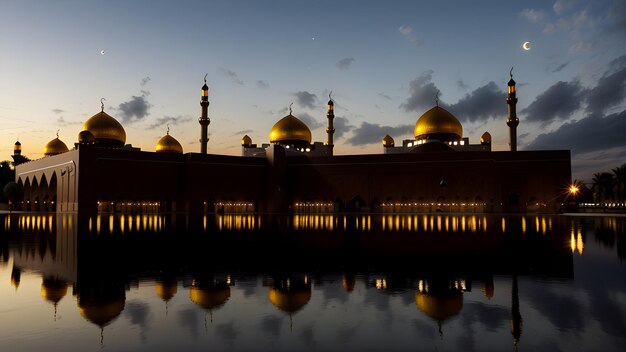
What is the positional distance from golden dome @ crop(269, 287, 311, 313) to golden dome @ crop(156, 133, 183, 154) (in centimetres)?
4937

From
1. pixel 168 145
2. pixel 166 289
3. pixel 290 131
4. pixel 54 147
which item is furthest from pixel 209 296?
pixel 54 147

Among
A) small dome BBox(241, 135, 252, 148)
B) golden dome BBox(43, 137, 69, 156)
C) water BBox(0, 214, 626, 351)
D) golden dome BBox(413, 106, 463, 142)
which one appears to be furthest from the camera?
small dome BBox(241, 135, 252, 148)

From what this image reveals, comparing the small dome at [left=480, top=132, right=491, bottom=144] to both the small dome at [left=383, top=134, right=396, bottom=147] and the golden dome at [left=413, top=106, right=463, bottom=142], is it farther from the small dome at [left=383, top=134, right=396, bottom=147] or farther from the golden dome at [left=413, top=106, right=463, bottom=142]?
the small dome at [left=383, top=134, right=396, bottom=147]

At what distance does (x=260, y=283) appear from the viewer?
705 centimetres

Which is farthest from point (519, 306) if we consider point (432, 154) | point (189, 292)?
point (432, 154)

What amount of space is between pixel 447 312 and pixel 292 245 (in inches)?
296

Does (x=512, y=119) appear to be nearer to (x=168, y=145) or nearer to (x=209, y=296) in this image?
(x=168, y=145)

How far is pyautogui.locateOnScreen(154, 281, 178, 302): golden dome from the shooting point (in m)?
6.16

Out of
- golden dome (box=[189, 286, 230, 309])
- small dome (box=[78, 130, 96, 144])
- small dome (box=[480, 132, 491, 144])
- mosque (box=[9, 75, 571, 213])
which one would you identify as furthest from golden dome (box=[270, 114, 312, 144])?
golden dome (box=[189, 286, 230, 309])

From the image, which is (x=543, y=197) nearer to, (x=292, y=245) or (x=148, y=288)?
(x=292, y=245)

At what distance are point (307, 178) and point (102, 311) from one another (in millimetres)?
41733

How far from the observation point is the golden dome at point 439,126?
48438mm

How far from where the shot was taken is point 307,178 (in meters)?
47.0

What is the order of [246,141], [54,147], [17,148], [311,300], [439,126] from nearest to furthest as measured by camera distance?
[311,300] → [439,126] → [54,147] → [246,141] → [17,148]
